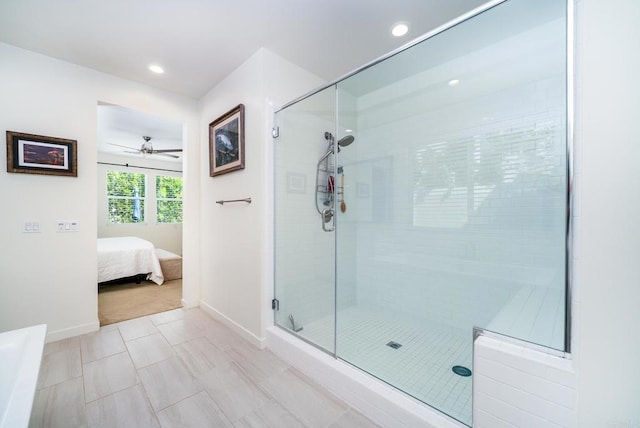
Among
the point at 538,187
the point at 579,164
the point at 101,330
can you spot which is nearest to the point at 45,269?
the point at 101,330

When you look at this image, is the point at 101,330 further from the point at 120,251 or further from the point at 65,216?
the point at 120,251

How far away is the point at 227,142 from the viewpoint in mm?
2561

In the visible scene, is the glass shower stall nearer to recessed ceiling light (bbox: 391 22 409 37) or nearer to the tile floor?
recessed ceiling light (bbox: 391 22 409 37)

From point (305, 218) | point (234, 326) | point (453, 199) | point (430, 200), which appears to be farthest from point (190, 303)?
point (453, 199)

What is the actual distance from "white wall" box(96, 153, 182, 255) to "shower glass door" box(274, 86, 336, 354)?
5.09 metres

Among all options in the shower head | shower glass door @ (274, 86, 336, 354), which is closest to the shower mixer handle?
shower glass door @ (274, 86, 336, 354)

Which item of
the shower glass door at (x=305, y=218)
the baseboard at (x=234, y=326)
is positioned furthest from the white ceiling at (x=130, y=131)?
the baseboard at (x=234, y=326)

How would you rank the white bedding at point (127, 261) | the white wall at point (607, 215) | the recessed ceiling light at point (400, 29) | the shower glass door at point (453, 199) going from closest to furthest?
the white wall at point (607, 215)
the shower glass door at point (453, 199)
the recessed ceiling light at point (400, 29)
the white bedding at point (127, 261)

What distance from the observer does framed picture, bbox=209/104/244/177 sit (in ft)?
A: 7.77

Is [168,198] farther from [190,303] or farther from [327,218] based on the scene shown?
[327,218]

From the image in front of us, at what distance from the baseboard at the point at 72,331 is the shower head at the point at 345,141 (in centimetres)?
286

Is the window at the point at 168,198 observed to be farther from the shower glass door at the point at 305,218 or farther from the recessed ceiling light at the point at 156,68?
the shower glass door at the point at 305,218

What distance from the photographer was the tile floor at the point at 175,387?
1.40 metres

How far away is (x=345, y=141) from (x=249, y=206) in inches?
42.2
